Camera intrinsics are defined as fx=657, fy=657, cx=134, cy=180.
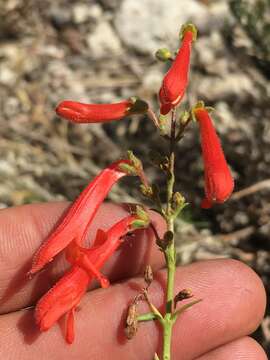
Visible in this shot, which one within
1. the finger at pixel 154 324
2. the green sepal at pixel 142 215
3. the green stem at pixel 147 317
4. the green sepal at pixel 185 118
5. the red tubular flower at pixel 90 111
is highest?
the red tubular flower at pixel 90 111

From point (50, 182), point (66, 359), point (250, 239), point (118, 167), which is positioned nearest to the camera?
point (118, 167)

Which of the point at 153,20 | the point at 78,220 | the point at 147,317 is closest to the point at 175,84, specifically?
the point at 78,220

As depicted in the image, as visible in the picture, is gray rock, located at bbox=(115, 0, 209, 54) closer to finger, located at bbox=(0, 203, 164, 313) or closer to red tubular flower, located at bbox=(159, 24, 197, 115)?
finger, located at bbox=(0, 203, 164, 313)

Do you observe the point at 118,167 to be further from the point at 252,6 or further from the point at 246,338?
the point at 252,6

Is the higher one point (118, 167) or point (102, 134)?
point (118, 167)

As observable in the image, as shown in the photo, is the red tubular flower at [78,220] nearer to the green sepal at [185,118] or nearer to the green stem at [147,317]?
the green sepal at [185,118]

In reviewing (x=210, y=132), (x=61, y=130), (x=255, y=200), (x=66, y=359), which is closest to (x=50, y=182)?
(x=61, y=130)

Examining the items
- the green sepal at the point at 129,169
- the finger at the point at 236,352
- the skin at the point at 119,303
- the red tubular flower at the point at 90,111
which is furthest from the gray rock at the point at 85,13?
the finger at the point at 236,352

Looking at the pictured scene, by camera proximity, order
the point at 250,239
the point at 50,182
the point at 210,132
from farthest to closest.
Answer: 1. the point at 50,182
2. the point at 250,239
3. the point at 210,132
